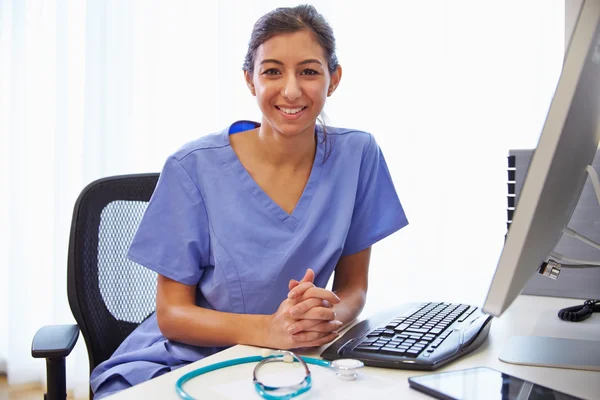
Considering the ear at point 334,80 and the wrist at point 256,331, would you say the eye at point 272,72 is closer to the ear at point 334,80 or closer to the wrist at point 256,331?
the ear at point 334,80

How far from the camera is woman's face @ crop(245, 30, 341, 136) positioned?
45.4 inches

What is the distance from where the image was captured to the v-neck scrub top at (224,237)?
111cm

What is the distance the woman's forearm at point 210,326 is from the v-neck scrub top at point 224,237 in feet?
0.15

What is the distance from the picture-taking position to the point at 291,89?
1141 millimetres

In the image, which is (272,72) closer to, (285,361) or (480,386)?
(285,361)

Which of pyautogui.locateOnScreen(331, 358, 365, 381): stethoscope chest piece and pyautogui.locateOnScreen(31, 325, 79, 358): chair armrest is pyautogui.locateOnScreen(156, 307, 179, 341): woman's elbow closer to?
pyautogui.locateOnScreen(31, 325, 79, 358): chair armrest

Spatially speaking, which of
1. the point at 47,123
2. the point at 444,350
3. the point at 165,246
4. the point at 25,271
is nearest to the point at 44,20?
the point at 47,123

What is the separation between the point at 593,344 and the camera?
0.88 m

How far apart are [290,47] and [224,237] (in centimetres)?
38

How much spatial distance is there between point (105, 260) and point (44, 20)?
1571mm

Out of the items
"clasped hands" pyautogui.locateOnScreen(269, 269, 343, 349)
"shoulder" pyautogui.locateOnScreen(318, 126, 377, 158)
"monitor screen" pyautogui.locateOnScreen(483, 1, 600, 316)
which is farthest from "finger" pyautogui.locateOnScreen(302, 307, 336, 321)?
"shoulder" pyautogui.locateOnScreen(318, 126, 377, 158)

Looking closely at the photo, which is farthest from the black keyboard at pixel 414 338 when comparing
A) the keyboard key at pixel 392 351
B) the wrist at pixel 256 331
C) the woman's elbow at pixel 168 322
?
the woman's elbow at pixel 168 322

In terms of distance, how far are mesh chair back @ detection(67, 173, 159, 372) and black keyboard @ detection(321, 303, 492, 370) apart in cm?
57

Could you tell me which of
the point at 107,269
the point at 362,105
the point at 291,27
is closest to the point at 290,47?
the point at 291,27
